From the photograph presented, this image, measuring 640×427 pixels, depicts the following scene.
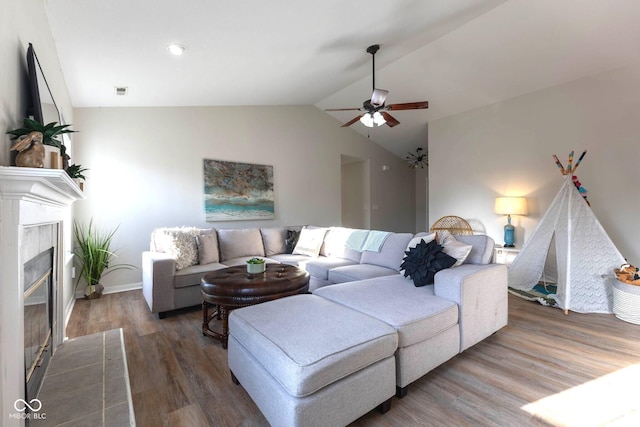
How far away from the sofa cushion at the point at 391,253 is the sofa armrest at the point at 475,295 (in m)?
0.85

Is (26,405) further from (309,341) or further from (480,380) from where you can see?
(480,380)

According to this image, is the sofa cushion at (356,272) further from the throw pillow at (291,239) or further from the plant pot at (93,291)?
the plant pot at (93,291)

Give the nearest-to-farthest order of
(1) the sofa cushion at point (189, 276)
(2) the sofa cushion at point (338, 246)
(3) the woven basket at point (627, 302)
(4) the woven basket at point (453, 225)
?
(3) the woven basket at point (627, 302) < (1) the sofa cushion at point (189, 276) < (2) the sofa cushion at point (338, 246) < (4) the woven basket at point (453, 225)

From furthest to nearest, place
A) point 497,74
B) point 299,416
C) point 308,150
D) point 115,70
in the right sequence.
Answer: point 308,150 < point 497,74 < point 115,70 < point 299,416

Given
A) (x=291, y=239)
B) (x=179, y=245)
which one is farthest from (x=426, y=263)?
(x=179, y=245)

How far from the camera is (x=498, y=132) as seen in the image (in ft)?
15.4

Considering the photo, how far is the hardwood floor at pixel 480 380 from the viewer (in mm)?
1601

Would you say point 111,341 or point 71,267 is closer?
point 111,341

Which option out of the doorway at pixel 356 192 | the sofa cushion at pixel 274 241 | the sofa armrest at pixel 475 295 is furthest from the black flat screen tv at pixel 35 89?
the doorway at pixel 356 192

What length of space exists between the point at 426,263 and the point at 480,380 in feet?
2.76

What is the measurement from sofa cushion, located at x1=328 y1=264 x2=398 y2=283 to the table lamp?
2324 mm

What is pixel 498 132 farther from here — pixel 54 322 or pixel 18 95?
pixel 54 322

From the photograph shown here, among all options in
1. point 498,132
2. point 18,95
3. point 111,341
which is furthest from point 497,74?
point 111,341

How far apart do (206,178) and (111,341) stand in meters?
2.66
